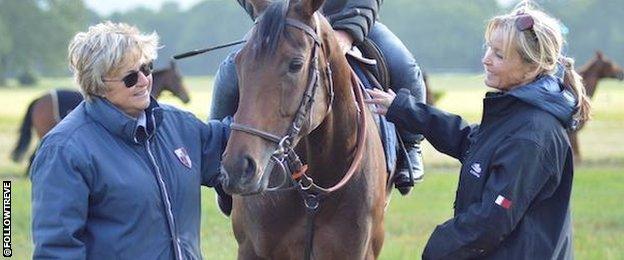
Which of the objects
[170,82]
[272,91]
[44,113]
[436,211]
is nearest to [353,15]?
[272,91]

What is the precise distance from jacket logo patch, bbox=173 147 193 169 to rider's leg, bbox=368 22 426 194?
210 centimetres

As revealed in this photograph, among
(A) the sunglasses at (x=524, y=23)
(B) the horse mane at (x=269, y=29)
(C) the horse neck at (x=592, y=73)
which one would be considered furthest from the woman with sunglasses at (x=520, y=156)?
(C) the horse neck at (x=592, y=73)

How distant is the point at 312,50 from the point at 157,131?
70 cm

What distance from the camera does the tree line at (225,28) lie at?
66000mm

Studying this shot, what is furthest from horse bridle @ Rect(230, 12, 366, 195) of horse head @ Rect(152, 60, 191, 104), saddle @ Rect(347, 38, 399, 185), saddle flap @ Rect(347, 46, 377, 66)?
horse head @ Rect(152, 60, 191, 104)

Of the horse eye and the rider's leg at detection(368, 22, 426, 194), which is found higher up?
the horse eye

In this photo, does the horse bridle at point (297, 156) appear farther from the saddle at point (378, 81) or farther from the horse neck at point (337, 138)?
the saddle at point (378, 81)

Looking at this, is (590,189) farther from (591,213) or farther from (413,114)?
(413,114)

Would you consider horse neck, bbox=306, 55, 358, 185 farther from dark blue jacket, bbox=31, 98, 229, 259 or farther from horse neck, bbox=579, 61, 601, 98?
horse neck, bbox=579, 61, 601, 98

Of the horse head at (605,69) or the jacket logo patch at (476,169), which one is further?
the horse head at (605,69)

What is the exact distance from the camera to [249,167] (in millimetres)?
4172

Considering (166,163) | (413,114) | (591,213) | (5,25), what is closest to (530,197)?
(413,114)

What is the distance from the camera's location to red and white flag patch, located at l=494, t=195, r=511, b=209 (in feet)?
13.2

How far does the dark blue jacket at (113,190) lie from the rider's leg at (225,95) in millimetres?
1432
